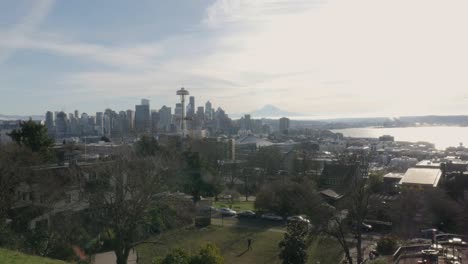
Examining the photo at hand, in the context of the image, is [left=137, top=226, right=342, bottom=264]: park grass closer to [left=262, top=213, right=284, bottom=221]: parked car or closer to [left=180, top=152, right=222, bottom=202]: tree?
[left=262, top=213, right=284, bottom=221]: parked car

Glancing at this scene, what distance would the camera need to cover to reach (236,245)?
1450 centimetres

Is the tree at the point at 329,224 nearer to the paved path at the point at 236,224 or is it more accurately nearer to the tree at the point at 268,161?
the paved path at the point at 236,224

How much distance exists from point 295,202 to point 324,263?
16.9 feet

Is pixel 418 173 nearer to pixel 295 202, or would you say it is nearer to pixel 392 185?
pixel 392 185

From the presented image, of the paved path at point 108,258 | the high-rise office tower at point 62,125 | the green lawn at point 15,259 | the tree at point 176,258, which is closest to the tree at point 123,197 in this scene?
the paved path at point 108,258

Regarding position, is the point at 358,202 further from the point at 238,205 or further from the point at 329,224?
the point at 238,205

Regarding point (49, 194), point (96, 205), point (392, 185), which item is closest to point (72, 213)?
point (49, 194)

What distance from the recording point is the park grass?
1303 cm

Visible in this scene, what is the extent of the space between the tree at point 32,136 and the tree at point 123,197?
6.40 metres

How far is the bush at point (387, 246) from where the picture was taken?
12.5m

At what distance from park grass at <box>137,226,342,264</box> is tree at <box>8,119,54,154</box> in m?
5.99

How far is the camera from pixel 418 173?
2430 cm

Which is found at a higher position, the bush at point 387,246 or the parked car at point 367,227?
the bush at point 387,246

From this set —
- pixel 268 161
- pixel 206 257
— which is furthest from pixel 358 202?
pixel 268 161
